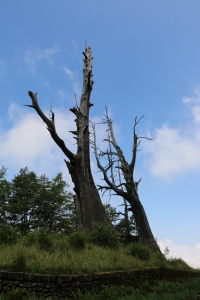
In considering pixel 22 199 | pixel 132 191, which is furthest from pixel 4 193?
pixel 132 191

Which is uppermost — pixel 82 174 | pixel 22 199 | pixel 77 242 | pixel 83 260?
pixel 22 199

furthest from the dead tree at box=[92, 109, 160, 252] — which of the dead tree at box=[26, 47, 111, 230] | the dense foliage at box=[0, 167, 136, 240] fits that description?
the dense foliage at box=[0, 167, 136, 240]

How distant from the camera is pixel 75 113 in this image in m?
15.5

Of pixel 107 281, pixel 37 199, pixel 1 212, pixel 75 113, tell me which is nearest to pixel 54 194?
pixel 37 199

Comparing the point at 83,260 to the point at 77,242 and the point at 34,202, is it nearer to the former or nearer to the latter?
the point at 77,242

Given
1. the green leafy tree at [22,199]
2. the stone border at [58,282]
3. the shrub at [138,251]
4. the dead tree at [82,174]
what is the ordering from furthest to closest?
the green leafy tree at [22,199]
the dead tree at [82,174]
the shrub at [138,251]
the stone border at [58,282]

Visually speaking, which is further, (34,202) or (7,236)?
(34,202)

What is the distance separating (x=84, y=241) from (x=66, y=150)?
199 inches

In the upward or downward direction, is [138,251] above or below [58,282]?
above

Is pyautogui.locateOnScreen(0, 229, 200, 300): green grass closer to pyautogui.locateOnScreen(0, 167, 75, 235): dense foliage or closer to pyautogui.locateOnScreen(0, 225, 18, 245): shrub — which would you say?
pyautogui.locateOnScreen(0, 225, 18, 245): shrub

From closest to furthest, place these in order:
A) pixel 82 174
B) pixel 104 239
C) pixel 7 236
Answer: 1. pixel 7 236
2. pixel 104 239
3. pixel 82 174

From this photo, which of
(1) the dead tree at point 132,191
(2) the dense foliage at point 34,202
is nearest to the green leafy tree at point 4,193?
(2) the dense foliage at point 34,202

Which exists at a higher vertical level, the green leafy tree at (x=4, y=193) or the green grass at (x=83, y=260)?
the green leafy tree at (x=4, y=193)

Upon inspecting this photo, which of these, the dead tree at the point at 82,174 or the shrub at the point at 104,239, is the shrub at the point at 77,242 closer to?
the shrub at the point at 104,239
